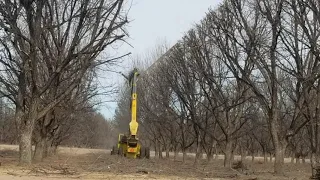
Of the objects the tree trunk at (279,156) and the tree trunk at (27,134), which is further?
the tree trunk at (279,156)

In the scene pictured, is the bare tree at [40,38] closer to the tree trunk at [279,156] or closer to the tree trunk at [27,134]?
the tree trunk at [27,134]

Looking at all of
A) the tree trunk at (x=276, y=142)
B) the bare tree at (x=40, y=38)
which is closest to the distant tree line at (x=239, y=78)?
the tree trunk at (x=276, y=142)

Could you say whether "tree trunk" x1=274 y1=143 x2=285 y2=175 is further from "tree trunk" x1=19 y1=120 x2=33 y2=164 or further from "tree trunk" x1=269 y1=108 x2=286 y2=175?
"tree trunk" x1=19 y1=120 x2=33 y2=164

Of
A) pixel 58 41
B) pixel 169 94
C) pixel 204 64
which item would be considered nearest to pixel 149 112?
pixel 169 94

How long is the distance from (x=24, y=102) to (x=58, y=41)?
3.77 metres

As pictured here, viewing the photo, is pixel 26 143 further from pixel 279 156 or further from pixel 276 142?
pixel 279 156

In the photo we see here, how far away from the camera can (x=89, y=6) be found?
21.0 metres

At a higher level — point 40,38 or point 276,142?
point 40,38

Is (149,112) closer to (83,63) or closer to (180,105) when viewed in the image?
(180,105)

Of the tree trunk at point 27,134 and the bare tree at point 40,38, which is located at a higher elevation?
the bare tree at point 40,38

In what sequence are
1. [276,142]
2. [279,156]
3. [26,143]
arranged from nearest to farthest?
[26,143] < [276,142] < [279,156]

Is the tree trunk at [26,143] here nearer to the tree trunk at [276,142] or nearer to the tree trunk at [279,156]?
the tree trunk at [276,142]

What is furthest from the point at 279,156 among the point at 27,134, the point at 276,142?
the point at 27,134

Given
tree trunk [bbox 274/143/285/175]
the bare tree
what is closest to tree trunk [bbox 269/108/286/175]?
tree trunk [bbox 274/143/285/175]
